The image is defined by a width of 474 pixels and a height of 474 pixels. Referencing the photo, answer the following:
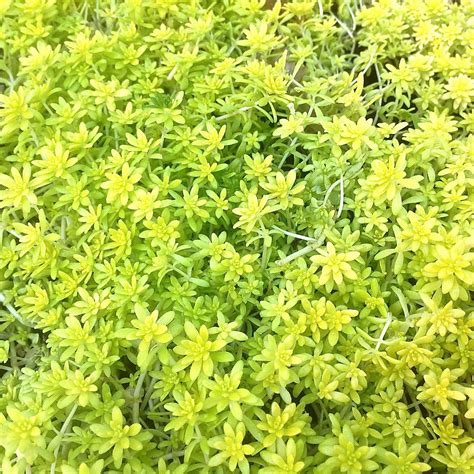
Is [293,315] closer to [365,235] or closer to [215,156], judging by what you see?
[365,235]

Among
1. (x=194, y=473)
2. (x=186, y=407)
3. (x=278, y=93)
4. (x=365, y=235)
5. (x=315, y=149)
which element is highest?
(x=278, y=93)

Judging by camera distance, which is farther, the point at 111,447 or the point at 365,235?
the point at 365,235

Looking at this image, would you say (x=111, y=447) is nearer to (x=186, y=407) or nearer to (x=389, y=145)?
(x=186, y=407)

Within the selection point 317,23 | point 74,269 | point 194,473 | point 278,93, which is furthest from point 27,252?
point 317,23

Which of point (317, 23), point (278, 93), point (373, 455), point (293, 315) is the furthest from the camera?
point (317, 23)

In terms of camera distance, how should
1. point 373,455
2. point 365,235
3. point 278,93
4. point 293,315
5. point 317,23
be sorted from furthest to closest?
point 317,23 < point 278,93 < point 365,235 < point 293,315 < point 373,455

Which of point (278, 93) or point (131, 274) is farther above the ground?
point (278, 93)
